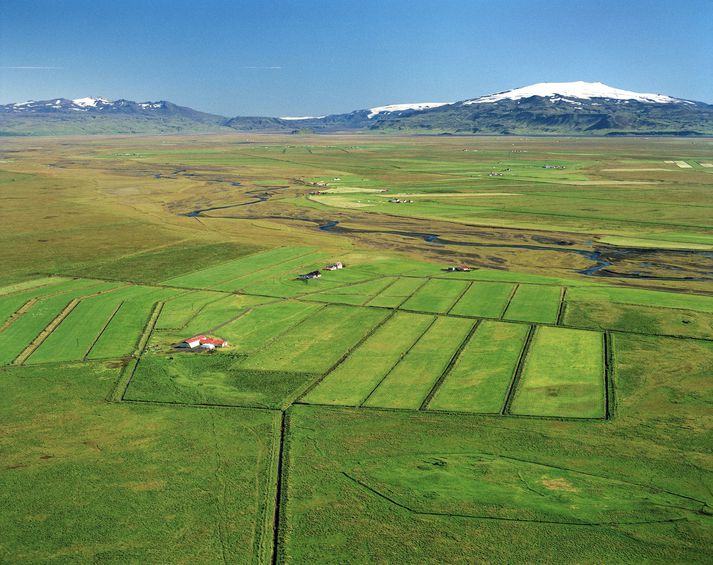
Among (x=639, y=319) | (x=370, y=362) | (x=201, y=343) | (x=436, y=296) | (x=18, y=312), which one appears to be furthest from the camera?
(x=436, y=296)

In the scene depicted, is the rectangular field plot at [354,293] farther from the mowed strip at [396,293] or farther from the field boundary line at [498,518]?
the field boundary line at [498,518]

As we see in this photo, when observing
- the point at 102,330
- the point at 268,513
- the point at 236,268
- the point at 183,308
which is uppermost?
the point at 236,268

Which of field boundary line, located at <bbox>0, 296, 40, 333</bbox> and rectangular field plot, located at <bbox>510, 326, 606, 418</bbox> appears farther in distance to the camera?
field boundary line, located at <bbox>0, 296, 40, 333</bbox>

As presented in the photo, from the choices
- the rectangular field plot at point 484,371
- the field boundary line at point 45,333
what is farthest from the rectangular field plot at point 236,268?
the rectangular field plot at point 484,371

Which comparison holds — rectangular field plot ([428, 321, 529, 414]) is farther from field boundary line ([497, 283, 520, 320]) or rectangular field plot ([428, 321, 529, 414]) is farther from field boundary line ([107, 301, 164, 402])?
field boundary line ([107, 301, 164, 402])

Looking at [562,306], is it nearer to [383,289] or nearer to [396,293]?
[396,293]

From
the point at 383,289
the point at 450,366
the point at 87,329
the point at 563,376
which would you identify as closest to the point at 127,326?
the point at 87,329

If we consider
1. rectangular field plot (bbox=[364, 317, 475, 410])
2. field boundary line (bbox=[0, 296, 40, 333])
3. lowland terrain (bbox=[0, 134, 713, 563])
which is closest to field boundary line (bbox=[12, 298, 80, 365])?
lowland terrain (bbox=[0, 134, 713, 563])
